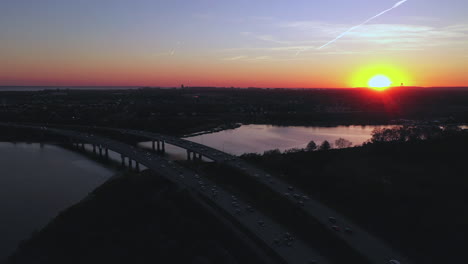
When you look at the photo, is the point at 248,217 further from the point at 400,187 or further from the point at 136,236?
the point at 400,187

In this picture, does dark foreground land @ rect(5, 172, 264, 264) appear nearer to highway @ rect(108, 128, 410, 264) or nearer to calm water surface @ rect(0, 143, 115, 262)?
calm water surface @ rect(0, 143, 115, 262)

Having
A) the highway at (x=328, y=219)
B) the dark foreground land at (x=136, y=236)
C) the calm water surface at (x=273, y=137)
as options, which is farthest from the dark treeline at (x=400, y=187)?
the calm water surface at (x=273, y=137)

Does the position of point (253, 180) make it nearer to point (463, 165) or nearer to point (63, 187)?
point (63, 187)

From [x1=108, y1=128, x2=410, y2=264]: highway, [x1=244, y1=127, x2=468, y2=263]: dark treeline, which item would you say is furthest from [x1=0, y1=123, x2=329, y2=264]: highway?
[x1=244, y1=127, x2=468, y2=263]: dark treeline

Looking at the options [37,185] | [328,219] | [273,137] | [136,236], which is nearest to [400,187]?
[328,219]

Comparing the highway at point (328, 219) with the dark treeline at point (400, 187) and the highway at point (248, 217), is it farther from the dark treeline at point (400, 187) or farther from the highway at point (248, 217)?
the highway at point (248, 217)

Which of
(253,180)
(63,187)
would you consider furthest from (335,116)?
(63,187)
